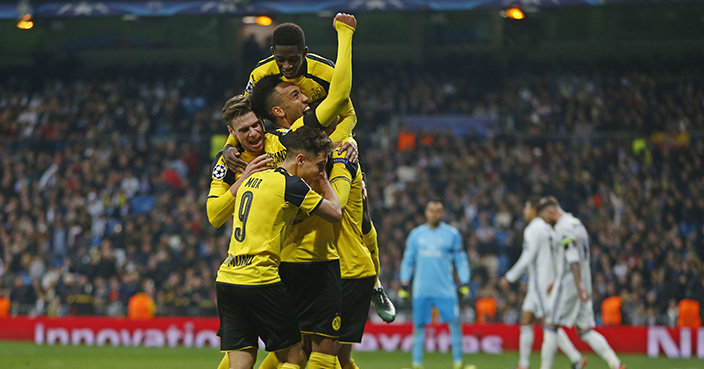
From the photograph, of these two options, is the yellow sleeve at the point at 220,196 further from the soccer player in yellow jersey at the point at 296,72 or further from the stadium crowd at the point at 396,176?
the stadium crowd at the point at 396,176

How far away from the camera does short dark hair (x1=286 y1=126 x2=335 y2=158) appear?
228 inches

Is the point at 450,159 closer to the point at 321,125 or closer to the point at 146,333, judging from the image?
the point at 146,333

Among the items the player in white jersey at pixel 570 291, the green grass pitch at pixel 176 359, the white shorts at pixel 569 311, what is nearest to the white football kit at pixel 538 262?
the player in white jersey at pixel 570 291

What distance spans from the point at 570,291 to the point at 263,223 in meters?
6.43

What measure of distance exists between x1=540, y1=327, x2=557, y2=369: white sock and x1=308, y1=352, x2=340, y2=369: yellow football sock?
5399mm

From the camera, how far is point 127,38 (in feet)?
92.8

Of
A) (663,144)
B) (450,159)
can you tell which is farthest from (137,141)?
(663,144)

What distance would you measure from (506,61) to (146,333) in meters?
14.3

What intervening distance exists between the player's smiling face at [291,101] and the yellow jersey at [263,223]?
2.73 feet

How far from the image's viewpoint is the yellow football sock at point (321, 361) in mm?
6082

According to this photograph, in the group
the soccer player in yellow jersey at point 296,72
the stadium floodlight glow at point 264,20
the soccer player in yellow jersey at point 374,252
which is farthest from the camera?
the stadium floodlight glow at point 264,20

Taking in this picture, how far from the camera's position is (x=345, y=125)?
21.9 ft

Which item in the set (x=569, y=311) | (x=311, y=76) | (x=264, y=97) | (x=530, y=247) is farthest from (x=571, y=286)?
(x=264, y=97)

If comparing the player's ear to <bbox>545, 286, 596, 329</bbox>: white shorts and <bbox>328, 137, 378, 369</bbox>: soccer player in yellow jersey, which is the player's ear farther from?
<bbox>545, 286, 596, 329</bbox>: white shorts
